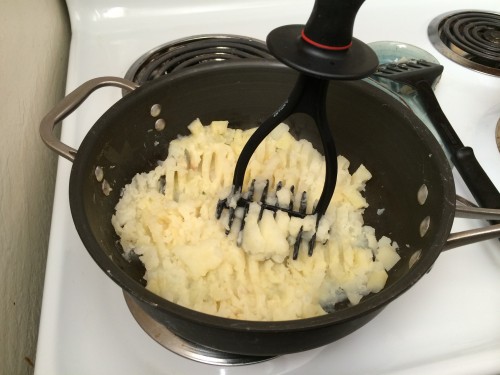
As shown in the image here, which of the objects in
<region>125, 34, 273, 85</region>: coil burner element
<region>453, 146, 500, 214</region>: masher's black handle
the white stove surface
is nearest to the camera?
the white stove surface

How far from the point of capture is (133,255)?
0.54m

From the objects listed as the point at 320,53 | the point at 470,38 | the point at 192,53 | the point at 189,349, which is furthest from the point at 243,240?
the point at 470,38

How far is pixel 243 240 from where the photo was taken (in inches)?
21.2

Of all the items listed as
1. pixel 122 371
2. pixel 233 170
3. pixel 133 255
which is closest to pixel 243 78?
pixel 233 170

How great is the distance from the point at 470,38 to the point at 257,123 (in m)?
0.46

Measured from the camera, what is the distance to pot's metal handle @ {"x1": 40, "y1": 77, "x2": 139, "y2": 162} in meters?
0.48

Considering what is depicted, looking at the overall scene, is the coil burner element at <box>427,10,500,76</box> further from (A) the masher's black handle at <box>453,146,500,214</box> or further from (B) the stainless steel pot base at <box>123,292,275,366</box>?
A: (B) the stainless steel pot base at <box>123,292,275,366</box>

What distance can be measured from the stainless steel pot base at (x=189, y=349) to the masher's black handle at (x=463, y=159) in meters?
0.34

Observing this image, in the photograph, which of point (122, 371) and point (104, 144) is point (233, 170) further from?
point (122, 371)

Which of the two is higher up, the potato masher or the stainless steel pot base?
the potato masher

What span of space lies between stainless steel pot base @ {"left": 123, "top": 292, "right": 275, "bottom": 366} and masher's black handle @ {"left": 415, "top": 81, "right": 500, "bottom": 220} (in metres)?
0.34

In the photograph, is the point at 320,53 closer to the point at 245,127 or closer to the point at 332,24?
the point at 332,24

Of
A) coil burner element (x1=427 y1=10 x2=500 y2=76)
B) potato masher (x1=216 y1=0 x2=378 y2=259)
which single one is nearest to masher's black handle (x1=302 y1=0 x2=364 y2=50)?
potato masher (x1=216 y1=0 x2=378 y2=259)

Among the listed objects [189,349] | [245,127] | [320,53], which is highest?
[320,53]
